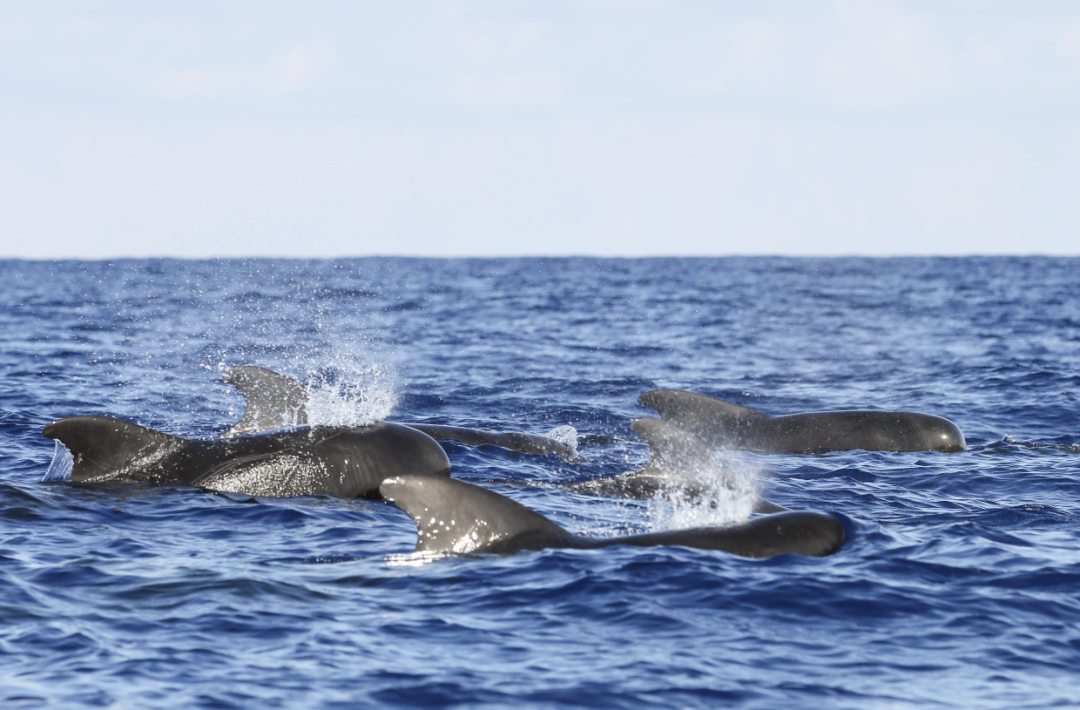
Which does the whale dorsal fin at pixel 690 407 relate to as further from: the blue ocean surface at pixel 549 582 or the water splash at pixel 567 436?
the water splash at pixel 567 436

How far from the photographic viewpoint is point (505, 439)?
15992mm

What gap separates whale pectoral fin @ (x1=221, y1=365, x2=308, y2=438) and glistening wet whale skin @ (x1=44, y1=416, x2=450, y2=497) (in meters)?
1.21

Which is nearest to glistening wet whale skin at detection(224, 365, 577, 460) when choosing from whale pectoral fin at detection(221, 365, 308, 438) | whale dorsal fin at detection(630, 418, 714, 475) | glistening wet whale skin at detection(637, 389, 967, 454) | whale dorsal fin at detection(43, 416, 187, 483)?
whale pectoral fin at detection(221, 365, 308, 438)

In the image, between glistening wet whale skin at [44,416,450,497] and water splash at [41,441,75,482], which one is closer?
glistening wet whale skin at [44,416,450,497]

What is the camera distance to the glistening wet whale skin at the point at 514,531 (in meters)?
9.47

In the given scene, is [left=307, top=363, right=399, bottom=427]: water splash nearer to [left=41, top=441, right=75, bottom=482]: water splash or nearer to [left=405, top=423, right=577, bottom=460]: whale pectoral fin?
[left=405, top=423, right=577, bottom=460]: whale pectoral fin

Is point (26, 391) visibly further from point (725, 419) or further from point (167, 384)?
point (725, 419)

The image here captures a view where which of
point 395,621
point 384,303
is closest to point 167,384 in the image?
point 395,621

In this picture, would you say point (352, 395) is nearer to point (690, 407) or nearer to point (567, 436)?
point (567, 436)

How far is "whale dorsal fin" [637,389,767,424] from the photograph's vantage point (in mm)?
15648

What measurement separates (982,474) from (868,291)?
49.3m

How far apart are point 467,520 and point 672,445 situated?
10.5 feet

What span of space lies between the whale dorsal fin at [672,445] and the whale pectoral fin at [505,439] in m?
3.25

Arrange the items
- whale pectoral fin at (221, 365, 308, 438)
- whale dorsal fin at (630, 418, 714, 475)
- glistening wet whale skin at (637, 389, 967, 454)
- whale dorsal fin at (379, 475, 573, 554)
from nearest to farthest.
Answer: whale dorsal fin at (379, 475, 573, 554)
whale dorsal fin at (630, 418, 714, 475)
whale pectoral fin at (221, 365, 308, 438)
glistening wet whale skin at (637, 389, 967, 454)
